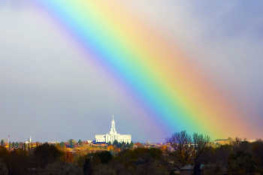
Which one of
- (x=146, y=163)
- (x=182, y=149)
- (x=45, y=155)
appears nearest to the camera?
(x=146, y=163)

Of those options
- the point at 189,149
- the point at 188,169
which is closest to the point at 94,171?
the point at 188,169

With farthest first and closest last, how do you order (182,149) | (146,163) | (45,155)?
(182,149)
(45,155)
(146,163)

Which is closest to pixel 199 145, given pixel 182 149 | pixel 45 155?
pixel 182 149

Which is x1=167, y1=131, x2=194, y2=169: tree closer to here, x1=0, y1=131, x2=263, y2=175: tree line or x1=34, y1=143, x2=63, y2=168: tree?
x1=0, y1=131, x2=263, y2=175: tree line

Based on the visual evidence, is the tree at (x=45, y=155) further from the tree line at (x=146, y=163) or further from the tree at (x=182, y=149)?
the tree at (x=182, y=149)

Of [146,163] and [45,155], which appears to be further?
[45,155]

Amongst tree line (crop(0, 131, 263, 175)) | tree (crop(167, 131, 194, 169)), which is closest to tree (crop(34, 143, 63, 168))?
tree line (crop(0, 131, 263, 175))

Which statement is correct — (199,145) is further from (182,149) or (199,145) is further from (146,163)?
(146,163)

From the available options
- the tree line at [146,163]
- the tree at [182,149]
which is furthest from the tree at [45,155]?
the tree at [182,149]

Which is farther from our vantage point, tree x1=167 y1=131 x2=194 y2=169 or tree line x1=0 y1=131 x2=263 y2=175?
tree x1=167 y1=131 x2=194 y2=169

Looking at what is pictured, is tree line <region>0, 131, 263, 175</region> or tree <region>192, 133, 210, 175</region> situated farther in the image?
tree <region>192, 133, 210, 175</region>

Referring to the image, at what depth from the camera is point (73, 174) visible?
199 feet

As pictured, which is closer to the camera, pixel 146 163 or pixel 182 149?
pixel 146 163

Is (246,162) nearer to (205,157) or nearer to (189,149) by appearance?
(205,157)
